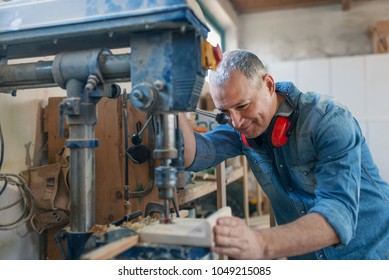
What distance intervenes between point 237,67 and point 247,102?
0.10 meters

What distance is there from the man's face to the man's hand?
448mm

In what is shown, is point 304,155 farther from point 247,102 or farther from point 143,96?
point 143,96

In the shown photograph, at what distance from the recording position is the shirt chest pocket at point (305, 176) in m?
1.02

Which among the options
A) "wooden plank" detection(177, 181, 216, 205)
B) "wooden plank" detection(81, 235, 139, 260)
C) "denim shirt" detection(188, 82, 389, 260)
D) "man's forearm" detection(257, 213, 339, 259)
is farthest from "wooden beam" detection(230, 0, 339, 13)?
"wooden plank" detection(81, 235, 139, 260)

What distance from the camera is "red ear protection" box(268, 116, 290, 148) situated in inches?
40.0

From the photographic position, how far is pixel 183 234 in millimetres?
602

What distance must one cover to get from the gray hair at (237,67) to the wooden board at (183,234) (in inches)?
18.3

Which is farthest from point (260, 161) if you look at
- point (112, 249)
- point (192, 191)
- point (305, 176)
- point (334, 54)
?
point (334, 54)

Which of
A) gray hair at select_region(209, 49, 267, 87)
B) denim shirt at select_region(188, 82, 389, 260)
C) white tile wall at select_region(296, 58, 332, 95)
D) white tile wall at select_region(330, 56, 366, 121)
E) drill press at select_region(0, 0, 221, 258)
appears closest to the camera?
drill press at select_region(0, 0, 221, 258)

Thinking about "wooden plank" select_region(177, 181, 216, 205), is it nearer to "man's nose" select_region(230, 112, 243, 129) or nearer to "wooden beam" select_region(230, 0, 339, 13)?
"man's nose" select_region(230, 112, 243, 129)

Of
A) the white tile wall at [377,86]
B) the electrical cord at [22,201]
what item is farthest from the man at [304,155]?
the white tile wall at [377,86]

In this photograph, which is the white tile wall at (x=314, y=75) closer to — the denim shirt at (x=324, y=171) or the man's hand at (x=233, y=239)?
the denim shirt at (x=324, y=171)
